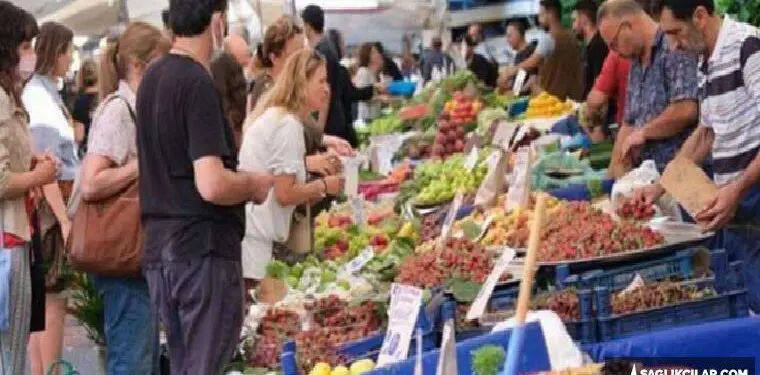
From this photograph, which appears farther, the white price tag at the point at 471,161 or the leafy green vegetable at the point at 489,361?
the white price tag at the point at 471,161

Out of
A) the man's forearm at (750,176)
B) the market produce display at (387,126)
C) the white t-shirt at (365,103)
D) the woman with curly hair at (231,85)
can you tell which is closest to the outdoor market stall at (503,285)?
the man's forearm at (750,176)

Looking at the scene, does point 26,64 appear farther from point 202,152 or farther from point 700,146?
point 700,146

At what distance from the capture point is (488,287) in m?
4.55

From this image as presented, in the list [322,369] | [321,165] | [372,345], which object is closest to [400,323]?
[322,369]

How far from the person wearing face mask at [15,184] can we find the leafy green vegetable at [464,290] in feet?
5.49

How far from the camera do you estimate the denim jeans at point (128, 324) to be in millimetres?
5918

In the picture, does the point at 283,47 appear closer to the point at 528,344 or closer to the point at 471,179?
the point at 471,179

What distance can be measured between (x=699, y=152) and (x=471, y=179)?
2.63 m

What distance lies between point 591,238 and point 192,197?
1.60 metres

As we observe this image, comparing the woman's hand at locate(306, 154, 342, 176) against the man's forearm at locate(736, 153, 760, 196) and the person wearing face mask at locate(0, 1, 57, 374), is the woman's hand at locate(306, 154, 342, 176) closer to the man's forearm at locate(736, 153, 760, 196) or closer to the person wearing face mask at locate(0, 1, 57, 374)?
the person wearing face mask at locate(0, 1, 57, 374)

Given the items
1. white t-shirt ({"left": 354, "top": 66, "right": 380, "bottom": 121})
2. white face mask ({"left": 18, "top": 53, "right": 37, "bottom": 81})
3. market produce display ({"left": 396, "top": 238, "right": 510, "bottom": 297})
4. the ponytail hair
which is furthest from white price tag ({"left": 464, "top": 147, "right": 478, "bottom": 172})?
white t-shirt ({"left": 354, "top": 66, "right": 380, "bottom": 121})

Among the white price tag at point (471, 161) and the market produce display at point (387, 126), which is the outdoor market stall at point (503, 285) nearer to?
the white price tag at point (471, 161)

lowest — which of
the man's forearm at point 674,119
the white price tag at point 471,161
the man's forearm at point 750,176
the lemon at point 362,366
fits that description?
the white price tag at point 471,161

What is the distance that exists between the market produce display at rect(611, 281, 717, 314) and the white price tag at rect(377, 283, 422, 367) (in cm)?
76
